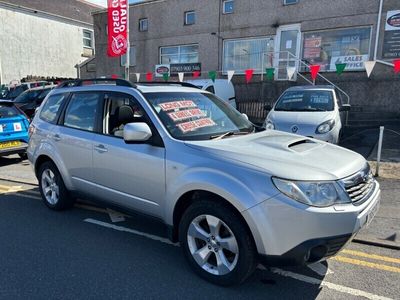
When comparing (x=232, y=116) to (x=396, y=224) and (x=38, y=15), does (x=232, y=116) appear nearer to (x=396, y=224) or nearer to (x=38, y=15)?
(x=396, y=224)

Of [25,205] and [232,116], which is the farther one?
[25,205]

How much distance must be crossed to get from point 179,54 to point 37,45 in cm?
1537

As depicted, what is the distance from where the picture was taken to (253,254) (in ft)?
9.20

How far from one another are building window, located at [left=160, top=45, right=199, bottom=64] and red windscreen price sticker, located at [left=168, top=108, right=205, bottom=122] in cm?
1631

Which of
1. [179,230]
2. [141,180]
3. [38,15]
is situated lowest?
[179,230]

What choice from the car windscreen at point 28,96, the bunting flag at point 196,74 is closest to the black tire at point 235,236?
the car windscreen at point 28,96

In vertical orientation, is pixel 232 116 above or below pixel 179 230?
above

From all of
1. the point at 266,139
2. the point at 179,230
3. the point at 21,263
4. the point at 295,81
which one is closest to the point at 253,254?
the point at 179,230

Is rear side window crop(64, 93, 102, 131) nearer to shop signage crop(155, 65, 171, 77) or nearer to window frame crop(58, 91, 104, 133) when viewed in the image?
window frame crop(58, 91, 104, 133)

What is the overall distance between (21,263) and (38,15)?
30.4 meters

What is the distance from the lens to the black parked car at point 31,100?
477 inches

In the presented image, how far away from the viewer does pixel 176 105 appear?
3732 millimetres

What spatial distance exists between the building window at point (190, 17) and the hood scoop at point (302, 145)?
56.7 ft

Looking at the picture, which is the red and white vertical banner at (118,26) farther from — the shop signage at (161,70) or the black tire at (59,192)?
the black tire at (59,192)
